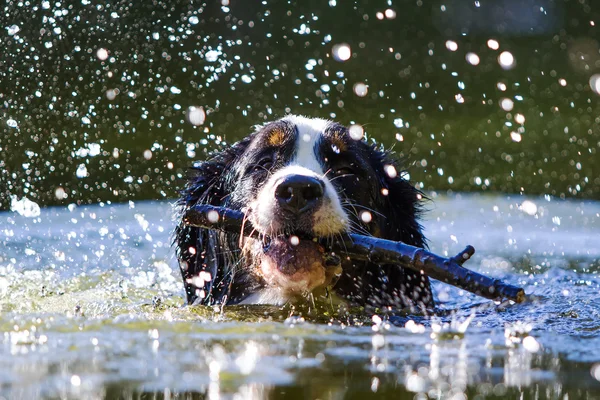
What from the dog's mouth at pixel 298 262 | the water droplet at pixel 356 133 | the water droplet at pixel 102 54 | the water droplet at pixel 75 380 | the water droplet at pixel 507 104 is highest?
the water droplet at pixel 102 54

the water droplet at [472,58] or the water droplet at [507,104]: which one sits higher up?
the water droplet at [472,58]

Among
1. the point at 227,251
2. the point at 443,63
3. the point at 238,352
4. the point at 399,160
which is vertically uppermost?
the point at 443,63

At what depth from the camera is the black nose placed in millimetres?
4902

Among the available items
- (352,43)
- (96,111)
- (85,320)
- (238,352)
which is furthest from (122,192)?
(238,352)

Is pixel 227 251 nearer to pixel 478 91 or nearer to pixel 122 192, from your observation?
pixel 122 192

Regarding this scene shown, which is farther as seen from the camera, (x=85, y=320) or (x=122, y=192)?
(x=122, y=192)

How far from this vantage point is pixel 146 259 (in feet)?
28.4

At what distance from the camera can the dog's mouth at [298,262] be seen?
4.86m

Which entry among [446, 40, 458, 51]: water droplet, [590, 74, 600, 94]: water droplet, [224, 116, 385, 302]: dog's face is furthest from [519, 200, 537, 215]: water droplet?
[224, 116, 385, 302]: dog's face

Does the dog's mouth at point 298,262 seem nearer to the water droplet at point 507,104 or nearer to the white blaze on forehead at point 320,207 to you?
the white blaze on forehead at point 320,207

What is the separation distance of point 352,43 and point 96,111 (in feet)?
14.5

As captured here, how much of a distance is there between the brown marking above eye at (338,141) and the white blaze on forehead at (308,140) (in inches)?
2.8

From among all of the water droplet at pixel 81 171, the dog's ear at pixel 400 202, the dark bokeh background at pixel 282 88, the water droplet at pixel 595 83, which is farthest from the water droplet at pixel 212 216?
the water droplet at pixel 595 83

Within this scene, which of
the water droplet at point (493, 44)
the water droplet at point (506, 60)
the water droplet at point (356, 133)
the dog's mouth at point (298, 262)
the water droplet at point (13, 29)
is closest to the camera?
the dog's mouth at point (298, 262)
